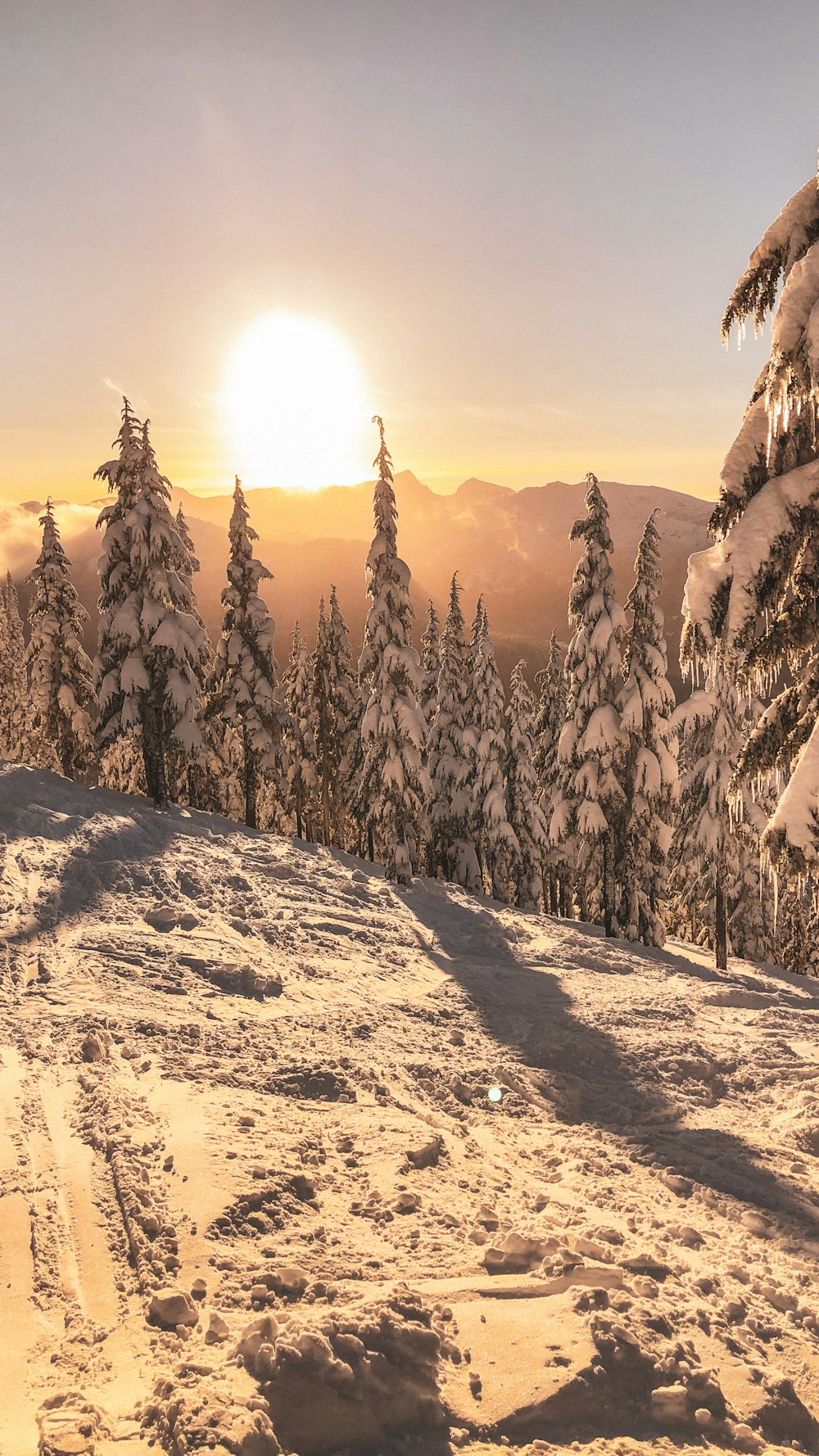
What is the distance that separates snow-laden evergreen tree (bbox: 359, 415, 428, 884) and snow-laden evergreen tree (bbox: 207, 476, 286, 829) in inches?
224

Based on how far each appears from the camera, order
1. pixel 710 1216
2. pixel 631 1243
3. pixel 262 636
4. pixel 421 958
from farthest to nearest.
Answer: pixel 262 636 → pixel 421 958 → pixel 710 1216 → pixel 631 1243

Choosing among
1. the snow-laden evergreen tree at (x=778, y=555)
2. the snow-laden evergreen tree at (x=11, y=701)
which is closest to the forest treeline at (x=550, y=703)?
the snow-laden evergreen tree at (x=778, y=555)

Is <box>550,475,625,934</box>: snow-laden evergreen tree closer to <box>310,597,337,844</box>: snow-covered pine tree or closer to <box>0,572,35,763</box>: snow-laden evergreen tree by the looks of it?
<box>310,597,337,844</box>: snow-covered pine tree

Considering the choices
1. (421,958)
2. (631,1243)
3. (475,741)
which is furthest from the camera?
(475,741)

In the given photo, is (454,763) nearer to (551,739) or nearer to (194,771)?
(551,739)

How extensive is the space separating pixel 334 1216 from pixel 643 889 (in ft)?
62.5

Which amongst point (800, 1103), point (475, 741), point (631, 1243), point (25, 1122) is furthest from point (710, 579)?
point (475, 741)

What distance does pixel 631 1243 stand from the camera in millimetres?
7062

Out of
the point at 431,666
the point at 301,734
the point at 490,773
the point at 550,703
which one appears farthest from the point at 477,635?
the point at 301,734

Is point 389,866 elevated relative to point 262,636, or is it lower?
lower

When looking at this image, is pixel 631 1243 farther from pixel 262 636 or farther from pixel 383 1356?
pixel 262 636

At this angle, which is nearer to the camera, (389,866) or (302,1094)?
(302,1094)

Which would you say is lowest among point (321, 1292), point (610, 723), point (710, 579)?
point (321, 1292)

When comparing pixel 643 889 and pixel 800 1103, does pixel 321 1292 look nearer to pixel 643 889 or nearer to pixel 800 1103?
pixel 800 1103
